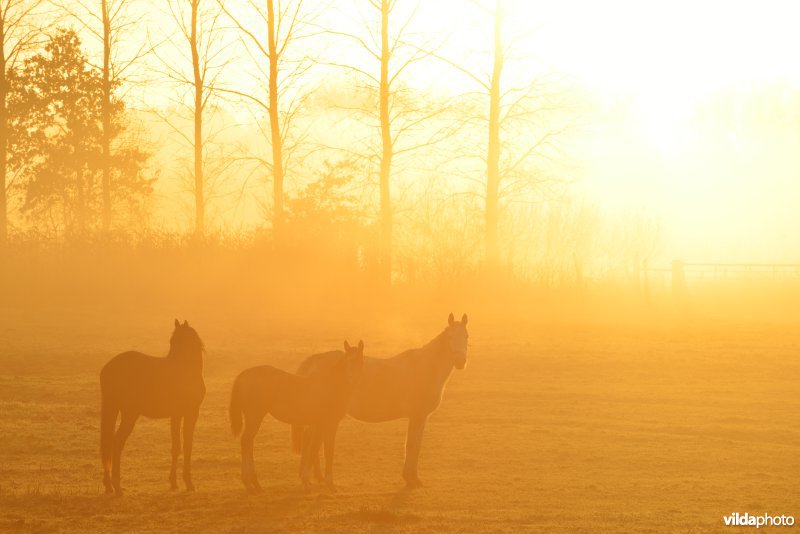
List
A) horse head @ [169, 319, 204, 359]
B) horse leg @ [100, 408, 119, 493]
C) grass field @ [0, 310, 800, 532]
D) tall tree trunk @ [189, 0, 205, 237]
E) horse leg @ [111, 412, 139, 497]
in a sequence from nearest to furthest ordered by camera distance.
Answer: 1. grass field @ [0, 310, 800, 532]
2. horse leg @ [111, 412, 139, 497]
3. horse leg @ [100, 408, 119, 493]
4. horse head @ [169, 319, 204, 359]
5. tall tree trunk @ [189, 0, 205, 237]

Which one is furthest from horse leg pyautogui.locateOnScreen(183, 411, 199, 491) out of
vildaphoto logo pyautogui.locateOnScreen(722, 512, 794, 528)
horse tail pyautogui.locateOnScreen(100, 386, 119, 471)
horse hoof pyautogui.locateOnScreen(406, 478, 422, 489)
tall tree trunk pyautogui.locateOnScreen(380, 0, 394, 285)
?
tall tree trunk pyautogui.locateOnScreen(380, 0, 394, 285)

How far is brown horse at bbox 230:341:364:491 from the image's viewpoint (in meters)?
12.8

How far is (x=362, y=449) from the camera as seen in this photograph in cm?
1602

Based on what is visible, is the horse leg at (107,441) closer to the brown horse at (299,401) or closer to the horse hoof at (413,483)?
the brown horse at (299,401)

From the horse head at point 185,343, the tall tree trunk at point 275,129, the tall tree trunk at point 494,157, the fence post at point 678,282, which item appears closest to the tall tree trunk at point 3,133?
the tall tree trunk at point 275,129

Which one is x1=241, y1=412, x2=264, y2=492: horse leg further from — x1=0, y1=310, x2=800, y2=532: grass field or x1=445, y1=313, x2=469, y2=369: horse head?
x1=445, y1=313, x2=469, y2=369: horse head

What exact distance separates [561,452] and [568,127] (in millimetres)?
21151

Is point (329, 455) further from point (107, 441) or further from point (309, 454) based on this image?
point (107, 441)

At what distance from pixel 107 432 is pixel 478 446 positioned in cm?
579

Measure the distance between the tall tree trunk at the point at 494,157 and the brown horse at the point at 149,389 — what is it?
24.9 m

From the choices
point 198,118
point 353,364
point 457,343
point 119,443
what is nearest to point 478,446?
point 457,343

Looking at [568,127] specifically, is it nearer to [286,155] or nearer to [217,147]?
[286,155]

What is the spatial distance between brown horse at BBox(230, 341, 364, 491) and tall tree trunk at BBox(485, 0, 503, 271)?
952 inches

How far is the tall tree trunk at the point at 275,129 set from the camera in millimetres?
36031
